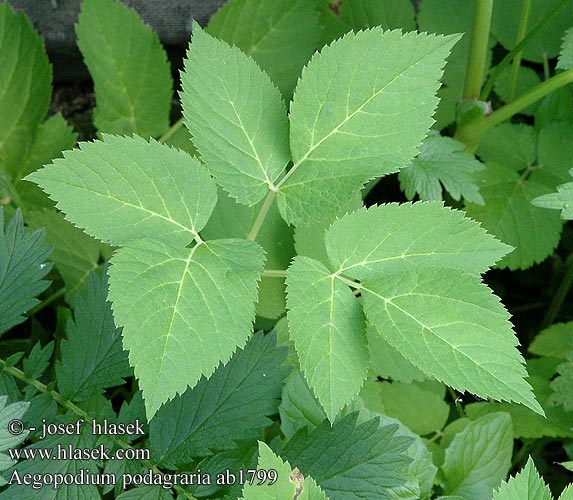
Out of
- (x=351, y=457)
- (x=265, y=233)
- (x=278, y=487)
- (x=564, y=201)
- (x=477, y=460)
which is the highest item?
(x=564, y=201)

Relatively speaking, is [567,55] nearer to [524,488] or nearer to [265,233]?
[265,233]

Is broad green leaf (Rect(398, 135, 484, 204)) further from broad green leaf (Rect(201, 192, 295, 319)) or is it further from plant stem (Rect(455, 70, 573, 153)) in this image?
broad green leaf (Rect(201, 192, 295, 319))

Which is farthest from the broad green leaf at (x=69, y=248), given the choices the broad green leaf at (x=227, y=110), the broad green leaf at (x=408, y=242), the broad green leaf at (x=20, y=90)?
the broad green leaf at (x=408, y=242)

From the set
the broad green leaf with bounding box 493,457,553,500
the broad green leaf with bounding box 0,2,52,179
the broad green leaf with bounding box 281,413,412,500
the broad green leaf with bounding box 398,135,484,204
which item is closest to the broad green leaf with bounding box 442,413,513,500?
the broad green leaf with bounding box 281,413,412,500

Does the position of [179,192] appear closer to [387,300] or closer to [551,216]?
[387,300]

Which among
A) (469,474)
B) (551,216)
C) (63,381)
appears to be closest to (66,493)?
(63,381)

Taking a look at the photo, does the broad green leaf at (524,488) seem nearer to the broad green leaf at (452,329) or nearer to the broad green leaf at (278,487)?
the broad green leaf at (452,329)

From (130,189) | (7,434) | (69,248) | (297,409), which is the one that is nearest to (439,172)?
(297,409)
